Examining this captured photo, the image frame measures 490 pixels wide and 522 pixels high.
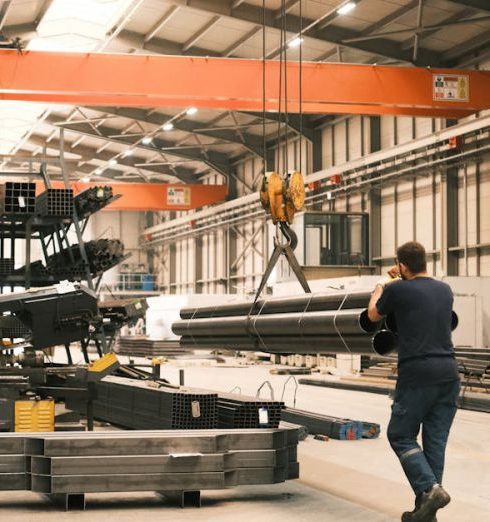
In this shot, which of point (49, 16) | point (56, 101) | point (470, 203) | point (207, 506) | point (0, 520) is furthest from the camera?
point (470, 203)

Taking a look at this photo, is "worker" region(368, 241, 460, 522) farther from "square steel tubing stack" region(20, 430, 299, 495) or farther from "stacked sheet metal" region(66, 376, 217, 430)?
"stacked sheet metal" region(66, 376, 217, 430)

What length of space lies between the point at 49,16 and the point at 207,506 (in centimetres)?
1004

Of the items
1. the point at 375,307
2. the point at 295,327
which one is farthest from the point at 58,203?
the point at 375,307

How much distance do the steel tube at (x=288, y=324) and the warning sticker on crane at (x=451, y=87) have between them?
312 inches

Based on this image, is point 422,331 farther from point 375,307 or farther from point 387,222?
point 387,222

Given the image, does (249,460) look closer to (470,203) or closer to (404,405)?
(404,405)

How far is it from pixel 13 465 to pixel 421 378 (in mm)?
2484

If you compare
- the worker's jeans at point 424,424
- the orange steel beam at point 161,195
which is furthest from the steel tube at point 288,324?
the orange steel beam at point 161,195

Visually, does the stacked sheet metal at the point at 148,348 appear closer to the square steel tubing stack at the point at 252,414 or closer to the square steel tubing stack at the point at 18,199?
the square steel tubing stack at the point at 18,199

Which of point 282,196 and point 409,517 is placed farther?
point 282,196

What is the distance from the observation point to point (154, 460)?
5.43 m

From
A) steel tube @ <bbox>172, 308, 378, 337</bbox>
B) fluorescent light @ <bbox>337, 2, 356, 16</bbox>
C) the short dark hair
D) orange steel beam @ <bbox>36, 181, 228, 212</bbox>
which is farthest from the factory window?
the short dark hair

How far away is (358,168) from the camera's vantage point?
73.8 feet

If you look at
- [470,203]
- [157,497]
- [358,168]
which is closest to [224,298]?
[358,168]
